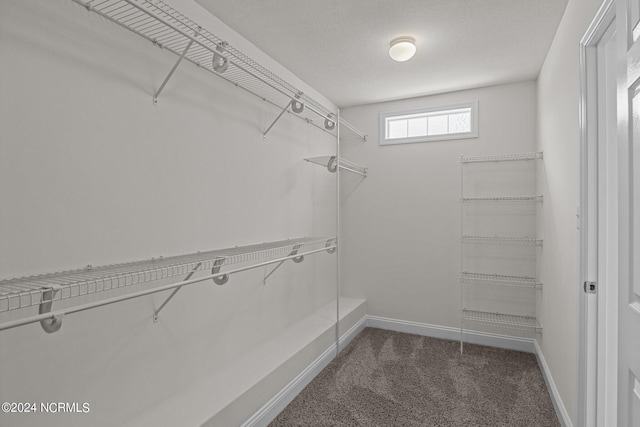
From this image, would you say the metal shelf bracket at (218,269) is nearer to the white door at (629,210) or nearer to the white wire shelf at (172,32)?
the white wire shelf at (172,32)

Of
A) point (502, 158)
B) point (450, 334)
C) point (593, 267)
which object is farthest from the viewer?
point (450, 334)

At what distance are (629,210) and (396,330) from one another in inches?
110

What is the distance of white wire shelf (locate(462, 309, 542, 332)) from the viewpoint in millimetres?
2868

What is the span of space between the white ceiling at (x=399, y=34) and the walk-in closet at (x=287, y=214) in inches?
0.7

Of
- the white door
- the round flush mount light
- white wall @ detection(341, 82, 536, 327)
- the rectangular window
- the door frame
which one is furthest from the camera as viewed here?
the rectangular window

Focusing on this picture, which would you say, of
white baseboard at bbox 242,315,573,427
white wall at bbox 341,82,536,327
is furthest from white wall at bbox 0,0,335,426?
white wall at bbox 341,82,536,327

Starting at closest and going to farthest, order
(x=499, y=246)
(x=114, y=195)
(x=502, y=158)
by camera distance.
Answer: (x=114, y=195) < (x=502, y=158) < (x=499, y=246)

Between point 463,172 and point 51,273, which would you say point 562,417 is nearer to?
point 463,172

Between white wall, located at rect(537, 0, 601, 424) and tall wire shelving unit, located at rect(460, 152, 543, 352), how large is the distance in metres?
0.34

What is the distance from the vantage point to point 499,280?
299 centimetres

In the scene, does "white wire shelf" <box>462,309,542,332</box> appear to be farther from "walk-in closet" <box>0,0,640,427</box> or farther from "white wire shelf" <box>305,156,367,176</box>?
"white wire shelf" <box>305,156,367,176</box>

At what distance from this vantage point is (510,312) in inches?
118

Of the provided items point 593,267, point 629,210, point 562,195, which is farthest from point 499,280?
point 629,210

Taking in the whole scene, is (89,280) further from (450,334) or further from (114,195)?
(450,334)
